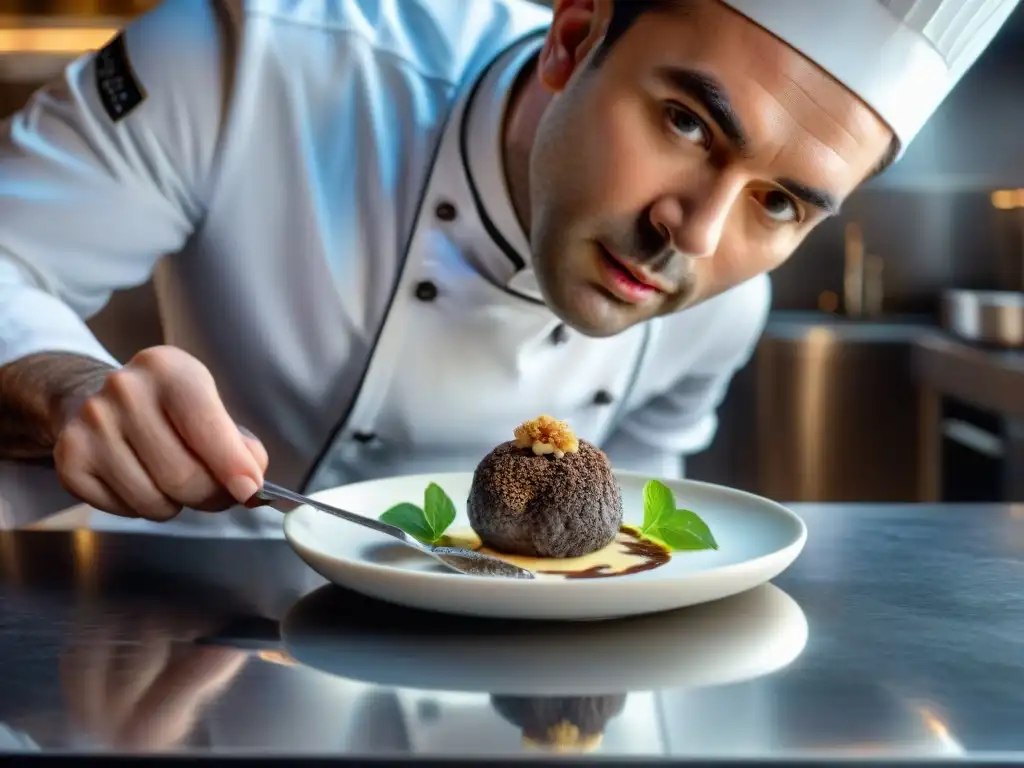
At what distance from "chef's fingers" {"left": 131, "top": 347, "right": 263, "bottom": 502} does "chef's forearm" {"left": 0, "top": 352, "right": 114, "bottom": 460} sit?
0.21 metres

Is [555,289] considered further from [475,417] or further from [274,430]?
[274,430]

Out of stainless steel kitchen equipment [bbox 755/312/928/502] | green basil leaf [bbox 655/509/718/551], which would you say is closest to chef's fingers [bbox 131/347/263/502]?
green basil leaf [bbox 655/509/718/551]

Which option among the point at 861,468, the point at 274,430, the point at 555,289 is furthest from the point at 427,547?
the point at 861,468

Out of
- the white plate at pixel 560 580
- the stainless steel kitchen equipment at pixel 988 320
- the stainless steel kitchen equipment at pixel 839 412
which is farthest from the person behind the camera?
the stainless steel kitchen equipment at pixel 839 412

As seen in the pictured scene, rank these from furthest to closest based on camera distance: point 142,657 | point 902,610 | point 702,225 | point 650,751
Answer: point 702,225, point 902,610, point 142,657, point 650,751

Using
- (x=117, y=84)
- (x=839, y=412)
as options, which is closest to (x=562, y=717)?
(x=117, y=84)

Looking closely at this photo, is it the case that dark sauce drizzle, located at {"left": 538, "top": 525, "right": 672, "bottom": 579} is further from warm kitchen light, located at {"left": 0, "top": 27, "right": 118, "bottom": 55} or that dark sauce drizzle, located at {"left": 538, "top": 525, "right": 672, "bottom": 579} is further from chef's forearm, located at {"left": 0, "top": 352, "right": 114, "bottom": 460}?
warm kitchen light, located at {"left": 0, "top": 27, "right": 118, "bottom": 55}

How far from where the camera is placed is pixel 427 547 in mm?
792

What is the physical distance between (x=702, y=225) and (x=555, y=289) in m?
0.23

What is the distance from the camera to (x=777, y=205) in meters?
1.08

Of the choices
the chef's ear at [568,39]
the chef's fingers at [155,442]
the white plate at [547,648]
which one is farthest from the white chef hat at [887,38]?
the chef's fingers at [155,442]

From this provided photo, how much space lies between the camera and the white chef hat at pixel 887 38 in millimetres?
994

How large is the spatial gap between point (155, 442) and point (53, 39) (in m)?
2.96

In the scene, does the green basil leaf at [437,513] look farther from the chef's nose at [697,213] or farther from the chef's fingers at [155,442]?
the chef's nose at [697,213]
